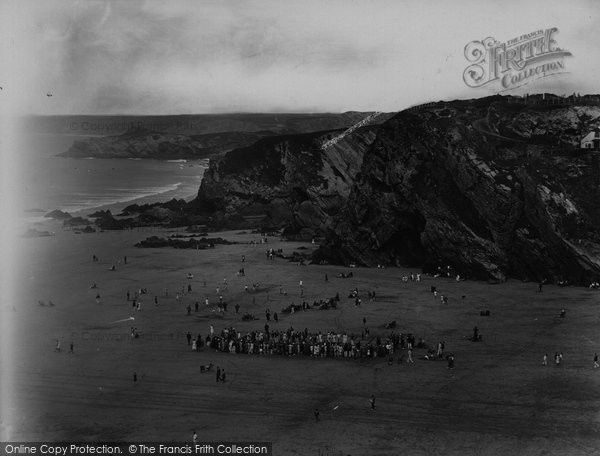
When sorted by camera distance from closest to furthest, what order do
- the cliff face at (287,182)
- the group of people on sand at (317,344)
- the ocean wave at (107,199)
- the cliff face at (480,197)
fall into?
1. the group of people on sand at (317,344)
2. the cliff face at (480,197)
3. the cliff face at (287,182)
4. the ocean wave at (107,199)

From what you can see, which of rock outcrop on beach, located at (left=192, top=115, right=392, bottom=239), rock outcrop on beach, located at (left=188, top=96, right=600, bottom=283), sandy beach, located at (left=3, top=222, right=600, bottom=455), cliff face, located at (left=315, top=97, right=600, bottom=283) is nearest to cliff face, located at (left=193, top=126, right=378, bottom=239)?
rock outcrop on beach, located at (left=192, top=115, right=392, bottom=239)

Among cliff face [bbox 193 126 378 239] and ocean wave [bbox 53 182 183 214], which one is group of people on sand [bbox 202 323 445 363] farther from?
ocean wave [bbox 53 182 183 214]

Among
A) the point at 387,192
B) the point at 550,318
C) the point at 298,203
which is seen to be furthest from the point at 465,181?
the point at 298,203

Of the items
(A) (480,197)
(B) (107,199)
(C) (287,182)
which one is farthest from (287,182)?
(A) (480,197)

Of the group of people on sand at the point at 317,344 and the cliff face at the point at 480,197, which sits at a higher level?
the cliff face at the point at 480,197

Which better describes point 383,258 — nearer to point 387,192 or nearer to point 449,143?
point 387,192

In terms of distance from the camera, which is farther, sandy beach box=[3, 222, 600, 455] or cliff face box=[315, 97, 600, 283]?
cliff face box=[315, 97, 600, 283]

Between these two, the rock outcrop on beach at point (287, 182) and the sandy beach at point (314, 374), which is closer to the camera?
the sandy beach at point (314, 374)

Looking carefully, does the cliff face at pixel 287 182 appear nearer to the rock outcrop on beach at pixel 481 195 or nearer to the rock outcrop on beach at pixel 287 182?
the rock outcrop on beach at pixel 287 182

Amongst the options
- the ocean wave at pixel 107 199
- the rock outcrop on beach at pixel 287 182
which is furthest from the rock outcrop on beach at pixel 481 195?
the ocean wave at pixel 107 199
